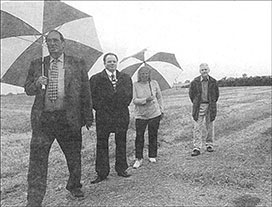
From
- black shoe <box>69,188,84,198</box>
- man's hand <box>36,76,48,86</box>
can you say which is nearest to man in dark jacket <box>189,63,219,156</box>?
black shoe <box>69,188,84,198</box>

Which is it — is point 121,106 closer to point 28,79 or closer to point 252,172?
point 28,79

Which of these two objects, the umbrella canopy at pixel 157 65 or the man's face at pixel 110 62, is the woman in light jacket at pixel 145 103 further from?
the umbrella canopy at pixel 157 65

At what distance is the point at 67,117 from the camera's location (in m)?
4.85

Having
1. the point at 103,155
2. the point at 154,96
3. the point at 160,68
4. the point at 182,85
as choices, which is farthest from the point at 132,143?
the point at 182,85

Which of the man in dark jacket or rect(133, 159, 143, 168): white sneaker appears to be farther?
the man in dark jacket

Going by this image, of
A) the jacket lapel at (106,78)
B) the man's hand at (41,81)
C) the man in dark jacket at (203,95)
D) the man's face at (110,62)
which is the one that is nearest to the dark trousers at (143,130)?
the man in dark jacket at (203,95)

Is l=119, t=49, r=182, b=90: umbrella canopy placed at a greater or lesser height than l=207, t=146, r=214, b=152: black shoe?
greater

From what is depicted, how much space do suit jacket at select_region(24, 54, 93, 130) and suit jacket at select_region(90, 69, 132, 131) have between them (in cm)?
89

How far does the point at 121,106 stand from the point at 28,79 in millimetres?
1688

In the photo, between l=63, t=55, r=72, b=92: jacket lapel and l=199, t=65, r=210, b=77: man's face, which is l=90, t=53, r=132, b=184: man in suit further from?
l=199, t=65, r=210, b=77: man's face

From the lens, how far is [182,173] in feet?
23.0

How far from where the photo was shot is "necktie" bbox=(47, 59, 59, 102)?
4.80 m

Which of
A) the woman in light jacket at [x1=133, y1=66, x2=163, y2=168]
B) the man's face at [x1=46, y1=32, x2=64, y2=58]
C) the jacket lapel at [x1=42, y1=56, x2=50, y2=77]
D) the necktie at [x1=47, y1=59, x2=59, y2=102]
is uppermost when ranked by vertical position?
the man's face at [x1=46, y1=32, x2=64, y2=58]

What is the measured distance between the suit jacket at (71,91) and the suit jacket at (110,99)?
89 centimetres
